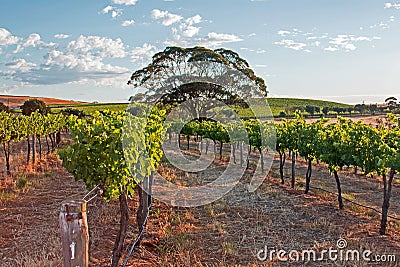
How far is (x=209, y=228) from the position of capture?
8.46 meters

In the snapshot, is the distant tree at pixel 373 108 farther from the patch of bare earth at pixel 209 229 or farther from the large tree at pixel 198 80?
the patch of bare earth at pixel 209 229

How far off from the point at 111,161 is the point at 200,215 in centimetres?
496

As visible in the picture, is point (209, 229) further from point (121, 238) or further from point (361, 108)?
point (361, 108)

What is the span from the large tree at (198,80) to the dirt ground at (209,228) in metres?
20.1

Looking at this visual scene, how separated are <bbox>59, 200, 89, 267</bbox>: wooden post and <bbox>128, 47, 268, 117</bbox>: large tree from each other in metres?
27.5

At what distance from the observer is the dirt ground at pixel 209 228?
256 inches

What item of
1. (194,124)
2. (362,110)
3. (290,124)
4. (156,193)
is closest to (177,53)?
(194,124)

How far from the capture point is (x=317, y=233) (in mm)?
8219

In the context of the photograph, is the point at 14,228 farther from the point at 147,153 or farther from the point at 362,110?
the point at 362,110

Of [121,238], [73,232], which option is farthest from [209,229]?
[73,232]

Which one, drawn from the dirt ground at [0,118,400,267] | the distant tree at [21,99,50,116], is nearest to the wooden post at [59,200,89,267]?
the dirt ground at [0,118,400,267]

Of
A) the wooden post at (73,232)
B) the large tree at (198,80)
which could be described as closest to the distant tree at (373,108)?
the large tree at (198,80)

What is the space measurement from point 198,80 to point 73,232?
3011cm

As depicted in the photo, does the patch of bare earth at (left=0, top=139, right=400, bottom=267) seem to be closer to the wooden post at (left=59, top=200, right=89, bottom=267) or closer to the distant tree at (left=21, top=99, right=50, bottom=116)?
the wooden post at (left=59, top=200, right=89, bottom=267)
